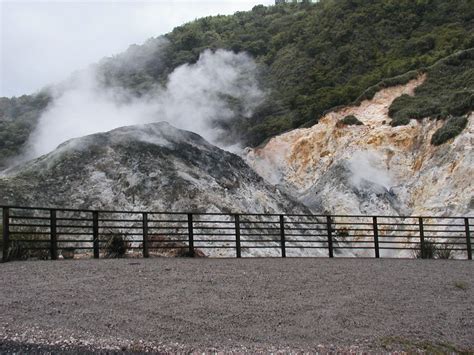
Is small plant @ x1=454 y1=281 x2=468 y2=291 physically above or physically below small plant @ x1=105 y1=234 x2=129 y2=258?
below

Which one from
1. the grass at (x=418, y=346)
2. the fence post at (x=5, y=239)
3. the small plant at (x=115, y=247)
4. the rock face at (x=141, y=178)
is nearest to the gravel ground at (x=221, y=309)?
the grass at (x=418, y=346)

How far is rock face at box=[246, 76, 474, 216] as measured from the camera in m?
22.6

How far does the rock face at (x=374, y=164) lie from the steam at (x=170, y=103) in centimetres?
811

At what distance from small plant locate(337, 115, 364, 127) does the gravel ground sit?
1954cm

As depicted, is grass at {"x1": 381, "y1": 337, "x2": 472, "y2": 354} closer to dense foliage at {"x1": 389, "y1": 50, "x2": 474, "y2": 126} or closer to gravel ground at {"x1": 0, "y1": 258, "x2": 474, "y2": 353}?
gravel ground at {"x1": 0, "y1": 258, "x2": 474, "y2": 353}

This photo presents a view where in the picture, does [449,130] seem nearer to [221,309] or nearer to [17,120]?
[221,309]

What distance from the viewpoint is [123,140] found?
67.9ft

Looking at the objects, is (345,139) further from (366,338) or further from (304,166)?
(366,338)

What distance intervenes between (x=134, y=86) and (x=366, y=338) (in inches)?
1867

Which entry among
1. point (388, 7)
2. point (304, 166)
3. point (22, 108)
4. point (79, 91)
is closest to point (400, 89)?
point (304, 166)

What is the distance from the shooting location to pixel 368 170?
26062 mm

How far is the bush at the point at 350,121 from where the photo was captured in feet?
96.0

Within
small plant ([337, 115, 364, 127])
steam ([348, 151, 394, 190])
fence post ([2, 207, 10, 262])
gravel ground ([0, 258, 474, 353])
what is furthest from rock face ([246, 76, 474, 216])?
fence post ([2, 207, 10, 262])

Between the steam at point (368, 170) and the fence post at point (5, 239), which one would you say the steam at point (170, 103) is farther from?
the fence post at point (5, 239)
